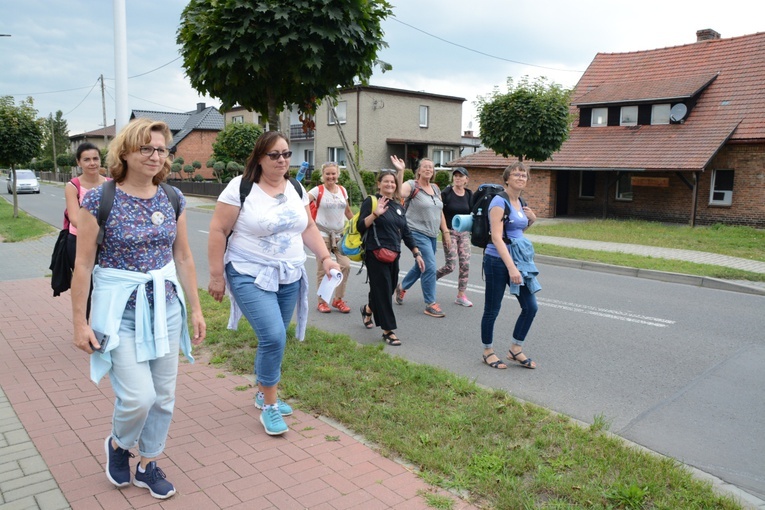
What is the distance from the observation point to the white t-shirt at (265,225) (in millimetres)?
4012

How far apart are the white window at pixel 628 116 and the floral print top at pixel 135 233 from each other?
23.9 metres

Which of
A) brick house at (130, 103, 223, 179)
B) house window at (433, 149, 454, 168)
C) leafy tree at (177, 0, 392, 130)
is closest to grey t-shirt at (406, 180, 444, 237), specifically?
leafy tree at (177, 0, 392, 130)

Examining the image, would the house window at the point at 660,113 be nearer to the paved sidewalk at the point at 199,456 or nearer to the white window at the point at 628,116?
the white window at the point at 628,116

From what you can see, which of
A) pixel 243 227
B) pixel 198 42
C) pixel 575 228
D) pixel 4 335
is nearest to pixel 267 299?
pixel 243 227

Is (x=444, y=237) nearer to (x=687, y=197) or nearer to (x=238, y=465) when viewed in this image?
(x=238, y=465)

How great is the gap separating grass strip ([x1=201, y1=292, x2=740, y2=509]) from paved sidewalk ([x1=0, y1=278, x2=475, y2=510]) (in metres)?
0.18

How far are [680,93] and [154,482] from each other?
77.2 feet

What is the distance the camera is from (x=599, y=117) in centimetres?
2497

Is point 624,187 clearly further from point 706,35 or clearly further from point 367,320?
point 367,320

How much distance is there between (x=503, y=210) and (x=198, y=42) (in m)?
3.11

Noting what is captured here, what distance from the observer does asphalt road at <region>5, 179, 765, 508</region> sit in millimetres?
4309

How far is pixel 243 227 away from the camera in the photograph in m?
4.04

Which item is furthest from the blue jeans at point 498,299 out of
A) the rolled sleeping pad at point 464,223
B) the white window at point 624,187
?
the white window at point 624,187

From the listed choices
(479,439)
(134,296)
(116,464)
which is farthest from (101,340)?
(479,439)
